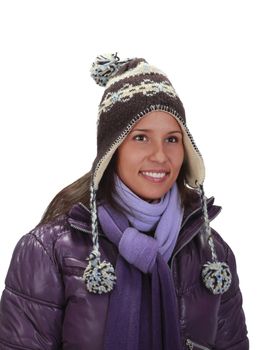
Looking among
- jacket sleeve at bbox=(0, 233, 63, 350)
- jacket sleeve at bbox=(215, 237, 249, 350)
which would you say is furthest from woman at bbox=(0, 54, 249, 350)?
jacket sleeve at bbox=(215, 237, 249, 350)

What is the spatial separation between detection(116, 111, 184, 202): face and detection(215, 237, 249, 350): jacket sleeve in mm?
473

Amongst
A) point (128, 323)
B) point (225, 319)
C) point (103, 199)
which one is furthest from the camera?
point (225, 319)

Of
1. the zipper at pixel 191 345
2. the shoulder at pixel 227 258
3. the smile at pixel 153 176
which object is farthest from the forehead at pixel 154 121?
the zipper at pixel 191 345

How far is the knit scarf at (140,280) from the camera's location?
6.77 feet

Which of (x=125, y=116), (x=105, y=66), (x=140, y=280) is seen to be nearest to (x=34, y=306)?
(x=140, y=280)

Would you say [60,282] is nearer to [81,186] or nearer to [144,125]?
[81,186]

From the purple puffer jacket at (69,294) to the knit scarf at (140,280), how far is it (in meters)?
0.05

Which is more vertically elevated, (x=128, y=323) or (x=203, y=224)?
(x=203, y=224)

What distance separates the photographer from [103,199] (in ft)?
7.30

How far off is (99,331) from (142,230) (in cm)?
35

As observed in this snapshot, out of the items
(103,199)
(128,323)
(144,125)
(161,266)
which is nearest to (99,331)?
(128,323)

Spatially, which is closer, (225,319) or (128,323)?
(128,323)

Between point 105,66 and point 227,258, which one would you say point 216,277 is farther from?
point 105,66

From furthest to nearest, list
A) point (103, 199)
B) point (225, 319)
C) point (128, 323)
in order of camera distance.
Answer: point (225, 319)
point (103, 199)
point (128, 323)
